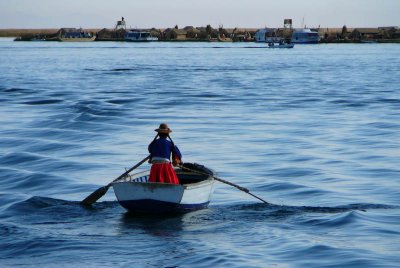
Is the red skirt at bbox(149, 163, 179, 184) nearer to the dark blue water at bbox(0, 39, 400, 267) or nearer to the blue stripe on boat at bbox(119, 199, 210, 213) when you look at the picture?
the blue stripe on boat at bbox(119, 199, 210, 213)

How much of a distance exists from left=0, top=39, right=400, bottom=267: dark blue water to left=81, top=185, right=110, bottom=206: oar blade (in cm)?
37

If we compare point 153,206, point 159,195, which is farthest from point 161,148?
point 153,206

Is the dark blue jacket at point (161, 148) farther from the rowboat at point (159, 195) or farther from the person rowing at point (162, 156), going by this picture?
the rowboat at point (159, 195)

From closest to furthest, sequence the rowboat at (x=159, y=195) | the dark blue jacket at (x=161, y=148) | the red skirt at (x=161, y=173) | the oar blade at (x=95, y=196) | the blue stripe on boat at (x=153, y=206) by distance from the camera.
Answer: the rowboat at (x=159, y=195)
the blue stripe on boat at (x=153, y=206)
the dark blue jacket at (x=161, y=148)
the red skirt at (x=161, y=173)
the oar blade at (x=95, y=196)

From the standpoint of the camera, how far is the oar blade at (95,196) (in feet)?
92.3

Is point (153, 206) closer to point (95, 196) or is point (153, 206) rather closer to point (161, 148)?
point (161, 148)

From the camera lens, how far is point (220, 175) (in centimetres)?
3566

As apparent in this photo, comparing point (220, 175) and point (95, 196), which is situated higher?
point (95, 196)

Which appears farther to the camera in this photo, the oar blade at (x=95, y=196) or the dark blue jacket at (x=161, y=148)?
the oar blade at (x=95, y=196)

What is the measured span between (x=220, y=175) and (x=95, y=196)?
28.0 feet

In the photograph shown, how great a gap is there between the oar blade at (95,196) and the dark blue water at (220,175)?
370mm

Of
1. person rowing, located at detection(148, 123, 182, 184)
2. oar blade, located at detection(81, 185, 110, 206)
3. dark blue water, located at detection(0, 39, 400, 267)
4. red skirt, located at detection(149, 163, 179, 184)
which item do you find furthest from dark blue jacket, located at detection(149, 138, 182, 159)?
oar blade, located at detection(81, 185, 110, 206)

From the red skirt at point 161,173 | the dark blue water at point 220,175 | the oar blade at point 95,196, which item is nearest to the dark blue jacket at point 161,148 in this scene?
the red skirt at point 161,173

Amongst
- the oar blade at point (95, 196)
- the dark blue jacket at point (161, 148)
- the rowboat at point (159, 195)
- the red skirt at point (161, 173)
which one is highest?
the dark blue jacket at point (161, 148)
